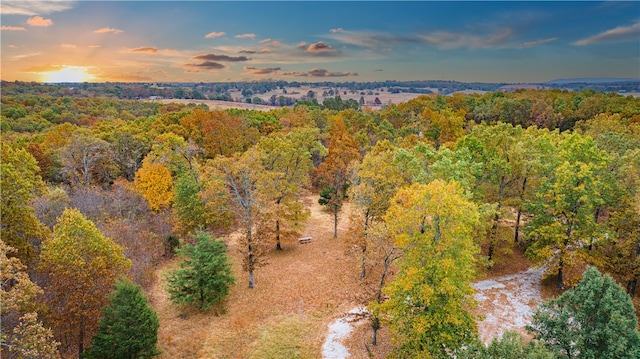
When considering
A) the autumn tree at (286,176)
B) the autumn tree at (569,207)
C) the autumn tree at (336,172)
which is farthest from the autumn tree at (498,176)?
the autumn tree at (286,176)

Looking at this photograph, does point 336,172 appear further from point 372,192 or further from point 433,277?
point 433,277

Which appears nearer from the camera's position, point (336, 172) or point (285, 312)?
point (285, 312)

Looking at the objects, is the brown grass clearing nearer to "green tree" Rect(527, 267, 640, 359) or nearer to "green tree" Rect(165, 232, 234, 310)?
"green tree" Rect(165, 232, 234, 310)

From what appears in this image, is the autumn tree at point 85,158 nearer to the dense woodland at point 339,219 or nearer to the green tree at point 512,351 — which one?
the dense woodland at point 339,219

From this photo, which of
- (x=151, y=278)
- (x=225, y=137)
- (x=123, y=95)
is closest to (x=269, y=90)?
(x=123, y=95)

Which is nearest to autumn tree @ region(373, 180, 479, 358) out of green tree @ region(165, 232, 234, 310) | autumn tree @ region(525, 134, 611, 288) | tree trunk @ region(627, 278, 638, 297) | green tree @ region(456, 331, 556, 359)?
green tree @ region(456, 331, 556, 359)

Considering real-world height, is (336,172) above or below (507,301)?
above

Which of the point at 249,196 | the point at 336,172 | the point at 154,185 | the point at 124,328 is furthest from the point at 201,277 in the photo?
the point at 336,172
